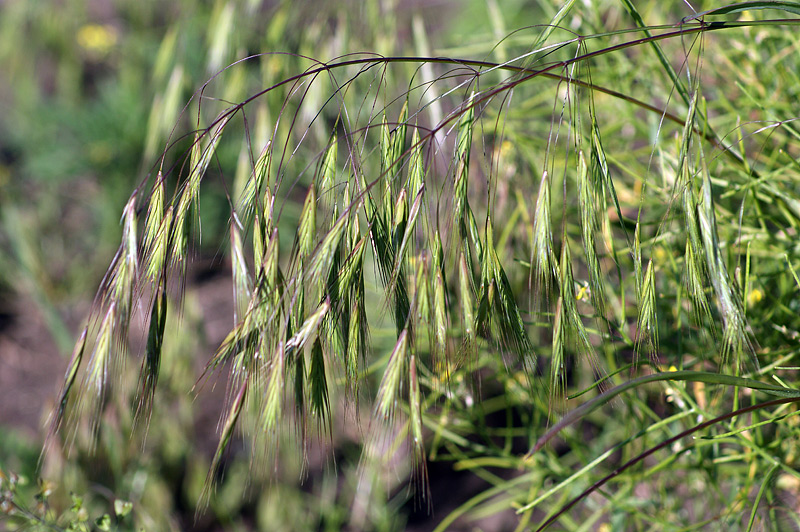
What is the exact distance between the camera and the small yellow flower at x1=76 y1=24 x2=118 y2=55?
2619 mm

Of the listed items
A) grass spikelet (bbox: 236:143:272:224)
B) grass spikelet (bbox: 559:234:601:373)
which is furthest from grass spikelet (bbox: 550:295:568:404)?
grass spikelet (bbox: 236:143:272:224)

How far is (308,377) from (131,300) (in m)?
0.13

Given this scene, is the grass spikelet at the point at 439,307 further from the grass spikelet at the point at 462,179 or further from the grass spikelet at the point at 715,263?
the grass spikelet at the point at 715,263

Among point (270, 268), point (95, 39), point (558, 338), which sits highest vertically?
point (95, 39)

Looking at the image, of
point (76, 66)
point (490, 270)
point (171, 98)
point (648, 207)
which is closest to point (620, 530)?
point (648, 207)

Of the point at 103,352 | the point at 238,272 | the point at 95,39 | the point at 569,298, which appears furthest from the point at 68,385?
the point at 95,39

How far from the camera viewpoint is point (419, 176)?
451mm

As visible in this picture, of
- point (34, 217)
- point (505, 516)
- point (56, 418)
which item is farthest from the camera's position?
point (34, 217)

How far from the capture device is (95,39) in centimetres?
264

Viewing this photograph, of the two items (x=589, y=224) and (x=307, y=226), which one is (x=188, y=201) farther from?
(x=589, y=224)

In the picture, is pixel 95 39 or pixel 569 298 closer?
pixel 569 298

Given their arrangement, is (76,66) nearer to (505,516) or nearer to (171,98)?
(171,98)

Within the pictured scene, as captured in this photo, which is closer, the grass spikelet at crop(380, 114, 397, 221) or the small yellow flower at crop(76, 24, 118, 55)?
the grass spikelet at crop(380, 114, 397, 221)

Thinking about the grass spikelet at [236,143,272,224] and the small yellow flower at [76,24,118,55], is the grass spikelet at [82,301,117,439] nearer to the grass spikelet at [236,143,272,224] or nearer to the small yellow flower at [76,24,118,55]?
the grass spikelet at [236,143,272,224]
